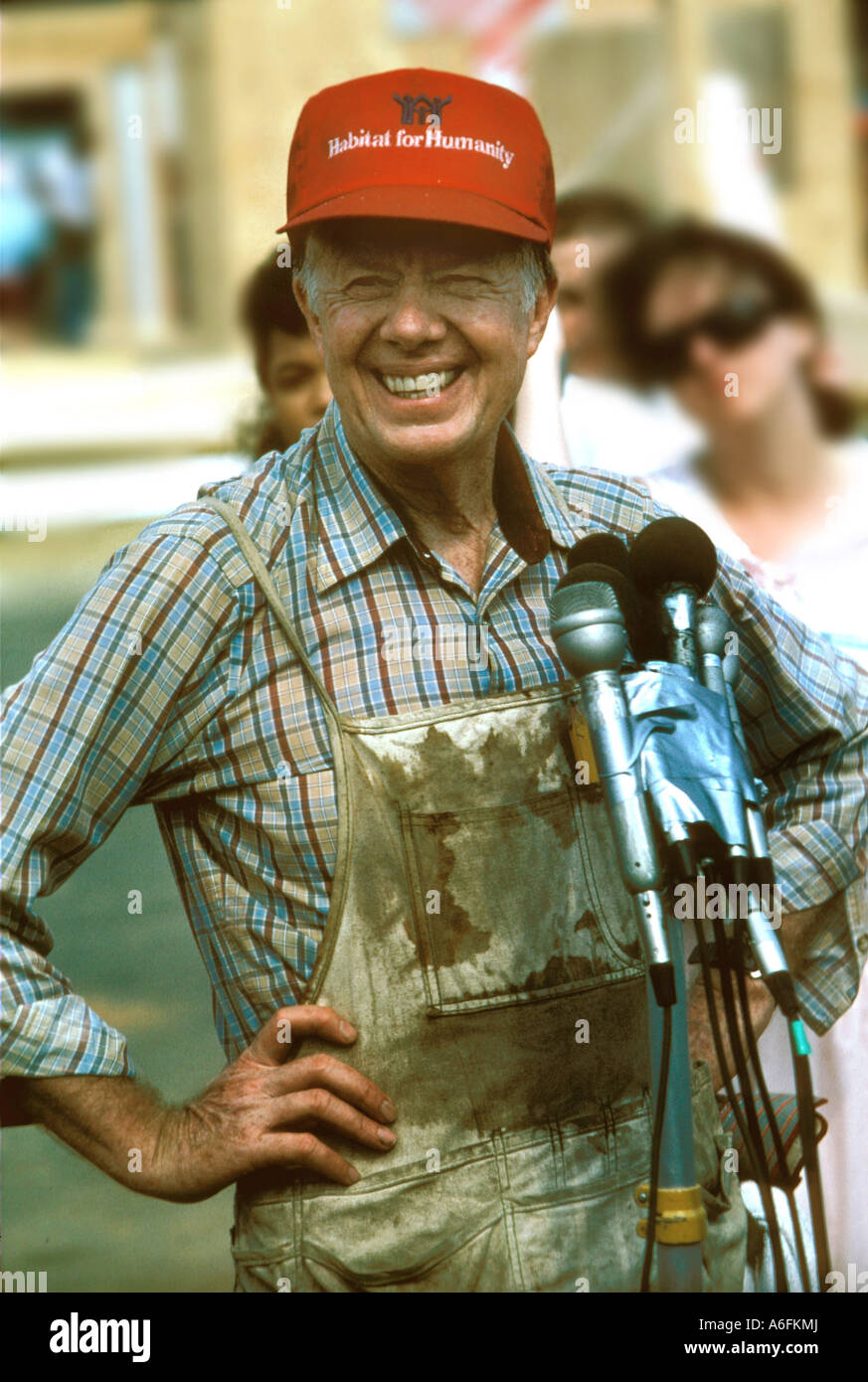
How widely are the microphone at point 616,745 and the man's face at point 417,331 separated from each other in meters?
0.32

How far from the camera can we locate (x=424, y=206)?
6.86 feet

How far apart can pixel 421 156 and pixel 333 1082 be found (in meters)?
1.19

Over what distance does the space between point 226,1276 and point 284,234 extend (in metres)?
1.45

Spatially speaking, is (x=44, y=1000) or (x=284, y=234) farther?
(x=284, y=234)

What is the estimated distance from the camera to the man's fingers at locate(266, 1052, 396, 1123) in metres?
2.11

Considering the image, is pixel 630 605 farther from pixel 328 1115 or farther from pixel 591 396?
pixel 328 1115

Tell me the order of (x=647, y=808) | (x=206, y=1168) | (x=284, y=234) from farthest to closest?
(x=284, y=234) < (x=206, y=1168) < (x=647, y=808)

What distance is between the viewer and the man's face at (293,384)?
90.8 inches

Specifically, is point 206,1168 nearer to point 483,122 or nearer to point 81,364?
point 81,364

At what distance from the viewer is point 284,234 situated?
2275mm

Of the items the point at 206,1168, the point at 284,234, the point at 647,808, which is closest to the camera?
the point at 647,808
